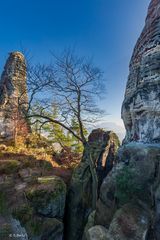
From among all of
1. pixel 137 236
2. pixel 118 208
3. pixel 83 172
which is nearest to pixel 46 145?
pixel 83 172

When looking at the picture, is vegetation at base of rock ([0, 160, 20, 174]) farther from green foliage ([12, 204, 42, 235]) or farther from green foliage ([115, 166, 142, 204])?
green foliage ([115, 166, 142, 204])

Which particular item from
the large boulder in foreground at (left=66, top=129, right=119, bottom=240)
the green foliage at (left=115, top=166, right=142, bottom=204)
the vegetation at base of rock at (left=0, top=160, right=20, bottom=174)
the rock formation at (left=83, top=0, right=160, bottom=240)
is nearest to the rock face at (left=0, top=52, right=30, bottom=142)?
the vegetation at base of rock at (left=0, top=160, right=20, bottom=174)

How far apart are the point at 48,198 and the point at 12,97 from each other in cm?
1485

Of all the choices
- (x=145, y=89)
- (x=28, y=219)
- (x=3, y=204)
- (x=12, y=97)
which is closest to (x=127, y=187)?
(x=145, y=89)

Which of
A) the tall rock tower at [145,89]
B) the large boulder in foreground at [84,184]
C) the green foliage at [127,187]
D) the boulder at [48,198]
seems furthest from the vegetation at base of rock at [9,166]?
the green foliage at [127,187]

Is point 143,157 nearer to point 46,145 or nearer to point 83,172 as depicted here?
point 83,172

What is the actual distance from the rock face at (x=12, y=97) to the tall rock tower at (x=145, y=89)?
1229 centimetres

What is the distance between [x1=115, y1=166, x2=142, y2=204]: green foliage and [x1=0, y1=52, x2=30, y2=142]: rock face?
14581 mm

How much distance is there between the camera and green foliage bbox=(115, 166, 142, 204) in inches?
265

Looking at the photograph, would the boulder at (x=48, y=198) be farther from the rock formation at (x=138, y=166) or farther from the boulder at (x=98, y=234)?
the boulder at (x=98, y=234)

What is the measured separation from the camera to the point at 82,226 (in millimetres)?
10922

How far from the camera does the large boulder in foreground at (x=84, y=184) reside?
1095cm

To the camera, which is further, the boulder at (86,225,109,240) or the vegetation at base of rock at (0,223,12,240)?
the vegetation at base of rock at (0,223,12,240)

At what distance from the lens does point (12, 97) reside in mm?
21828
